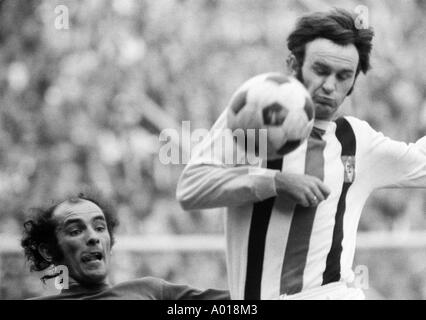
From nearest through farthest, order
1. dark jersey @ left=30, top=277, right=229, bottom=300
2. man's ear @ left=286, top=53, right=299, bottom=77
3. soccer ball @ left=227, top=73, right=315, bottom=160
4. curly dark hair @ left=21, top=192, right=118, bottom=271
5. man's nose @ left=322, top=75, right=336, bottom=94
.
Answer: soccer ball @ left=227, top=73, right=315, bottom=160 < man's nose @ left=322, top=75, right=336, bottom=94 < man's ear @ left=286, top=53, right=299, bottom=77 < dark jersey @ left=30, top=277, right=229, bottom=300 < curly dark hair @ left=21, top=192, right=118, bottom=271

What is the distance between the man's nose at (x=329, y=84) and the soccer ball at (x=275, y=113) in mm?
145

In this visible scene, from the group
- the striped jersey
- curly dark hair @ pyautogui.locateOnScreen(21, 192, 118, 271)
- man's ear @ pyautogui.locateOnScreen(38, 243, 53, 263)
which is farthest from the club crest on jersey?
man's ear @ pyautogui.locateOnScreen(38, 243, 53, 263)

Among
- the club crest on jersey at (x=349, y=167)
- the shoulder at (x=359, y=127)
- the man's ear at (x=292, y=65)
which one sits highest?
the man's ear at (x=292, y=65)

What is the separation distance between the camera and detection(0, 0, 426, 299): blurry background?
6.87 m

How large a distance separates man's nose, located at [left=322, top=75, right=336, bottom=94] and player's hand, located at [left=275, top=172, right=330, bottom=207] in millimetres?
311

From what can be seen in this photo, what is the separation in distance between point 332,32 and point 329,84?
0.18 meters

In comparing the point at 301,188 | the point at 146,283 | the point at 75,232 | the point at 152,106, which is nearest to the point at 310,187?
the point at 301,188

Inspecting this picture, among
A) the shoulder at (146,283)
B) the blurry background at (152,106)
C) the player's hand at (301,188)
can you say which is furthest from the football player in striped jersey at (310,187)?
the blurry background at (152,106)

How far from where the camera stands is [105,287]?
3.90 meters

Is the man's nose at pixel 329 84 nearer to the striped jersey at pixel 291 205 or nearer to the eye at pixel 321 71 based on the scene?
the eye at pixel 321 71

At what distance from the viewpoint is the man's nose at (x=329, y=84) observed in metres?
3.16

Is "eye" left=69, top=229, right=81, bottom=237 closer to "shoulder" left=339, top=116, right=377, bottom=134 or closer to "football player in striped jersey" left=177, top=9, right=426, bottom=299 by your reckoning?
"football player in striped jersey" left=177, top=9, right=426, bottom=299

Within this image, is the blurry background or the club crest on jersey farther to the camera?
the blurry background
